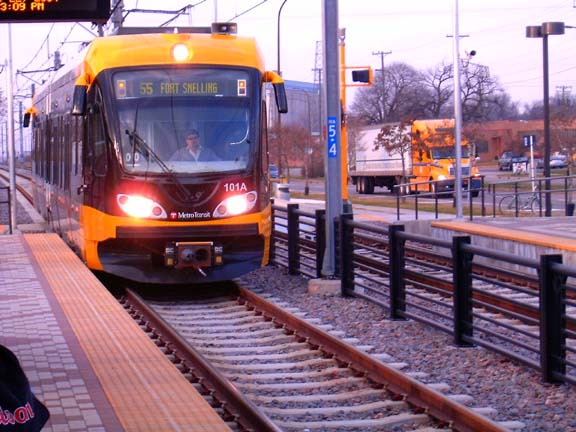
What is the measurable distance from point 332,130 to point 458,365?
578 centimetres

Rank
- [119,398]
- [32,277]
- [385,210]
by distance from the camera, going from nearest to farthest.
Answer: [119,398]
[32,277]
[385,210]

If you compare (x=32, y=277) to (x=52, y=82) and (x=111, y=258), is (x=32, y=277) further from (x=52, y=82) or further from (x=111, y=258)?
(x=52, y=82)

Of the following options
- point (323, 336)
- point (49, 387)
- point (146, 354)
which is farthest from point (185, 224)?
point (49, 387)

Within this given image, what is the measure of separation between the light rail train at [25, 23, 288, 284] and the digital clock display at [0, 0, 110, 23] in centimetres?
535

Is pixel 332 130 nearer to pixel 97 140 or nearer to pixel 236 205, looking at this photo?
pixel 236 205

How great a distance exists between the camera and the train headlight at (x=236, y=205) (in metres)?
14.1

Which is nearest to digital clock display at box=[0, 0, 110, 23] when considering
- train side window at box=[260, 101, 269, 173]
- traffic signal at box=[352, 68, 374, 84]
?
train side window at box=[260, 101, 269, 173]

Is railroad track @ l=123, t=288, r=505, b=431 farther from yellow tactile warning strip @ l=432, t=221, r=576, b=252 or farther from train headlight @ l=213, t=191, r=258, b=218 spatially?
yellow tactile warning strip @ l=432, t=221, r=576, b=252

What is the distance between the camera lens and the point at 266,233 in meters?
14.6

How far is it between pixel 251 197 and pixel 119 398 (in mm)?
7258

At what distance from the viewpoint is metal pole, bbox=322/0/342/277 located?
14.5 m

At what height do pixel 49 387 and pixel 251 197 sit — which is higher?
pixel 251 197

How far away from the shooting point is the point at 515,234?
1902 centimetres

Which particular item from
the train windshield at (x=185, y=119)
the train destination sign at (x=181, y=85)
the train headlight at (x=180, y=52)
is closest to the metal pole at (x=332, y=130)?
the train windshield at (x=185, y=119)
